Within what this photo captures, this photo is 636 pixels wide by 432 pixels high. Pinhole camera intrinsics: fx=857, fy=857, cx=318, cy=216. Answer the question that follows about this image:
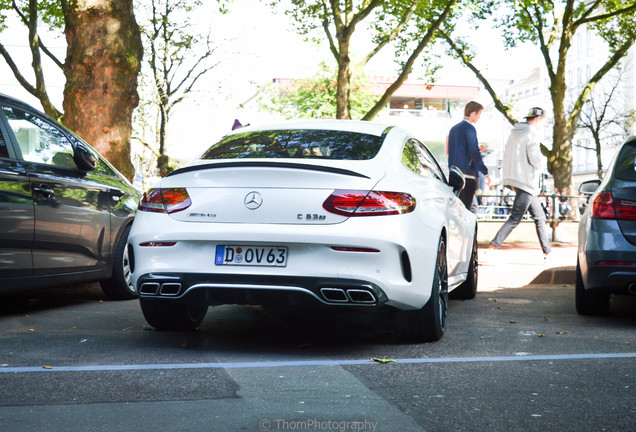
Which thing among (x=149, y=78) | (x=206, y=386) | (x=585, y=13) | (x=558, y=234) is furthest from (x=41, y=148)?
(x=149, y=78)

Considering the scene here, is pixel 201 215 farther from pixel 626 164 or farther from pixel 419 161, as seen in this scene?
pixel 626 164

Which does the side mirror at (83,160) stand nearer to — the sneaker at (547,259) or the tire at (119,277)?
the tire at (119,277)

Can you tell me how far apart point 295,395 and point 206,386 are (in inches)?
18.7

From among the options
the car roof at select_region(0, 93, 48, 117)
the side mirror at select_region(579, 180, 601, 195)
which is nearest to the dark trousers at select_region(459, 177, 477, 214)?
the side mirror at select_region(579, 180, 601, 195)

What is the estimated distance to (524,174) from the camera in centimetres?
1170

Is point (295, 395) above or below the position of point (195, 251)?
below

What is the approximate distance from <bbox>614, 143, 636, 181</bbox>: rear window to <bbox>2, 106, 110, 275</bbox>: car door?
4.27 metres

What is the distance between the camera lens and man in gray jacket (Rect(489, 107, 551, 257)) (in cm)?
1159

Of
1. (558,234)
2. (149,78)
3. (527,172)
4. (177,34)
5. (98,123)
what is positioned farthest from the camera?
(149,78)

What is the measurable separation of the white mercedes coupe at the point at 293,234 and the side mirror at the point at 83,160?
6.43 ft

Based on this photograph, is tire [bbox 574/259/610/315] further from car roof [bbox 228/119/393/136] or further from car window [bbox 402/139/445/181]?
car roof [bbox 228/119/393/136]

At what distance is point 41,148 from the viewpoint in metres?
6.86

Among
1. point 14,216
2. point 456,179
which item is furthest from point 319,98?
point 14,216

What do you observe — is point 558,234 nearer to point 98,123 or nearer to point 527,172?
point 527,172
